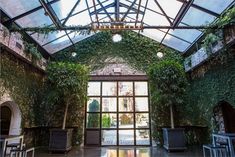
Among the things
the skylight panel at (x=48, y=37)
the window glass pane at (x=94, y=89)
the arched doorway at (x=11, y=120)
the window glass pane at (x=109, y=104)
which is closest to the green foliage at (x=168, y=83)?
the window glass pane at (x=109, y=104)

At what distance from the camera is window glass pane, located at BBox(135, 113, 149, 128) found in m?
7.82

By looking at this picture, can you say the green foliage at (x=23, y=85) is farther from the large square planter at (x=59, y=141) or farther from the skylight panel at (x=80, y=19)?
the skylight panel at (x=80, y=19)

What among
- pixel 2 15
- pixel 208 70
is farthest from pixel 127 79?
pixel 2 15

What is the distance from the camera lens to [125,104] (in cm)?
802

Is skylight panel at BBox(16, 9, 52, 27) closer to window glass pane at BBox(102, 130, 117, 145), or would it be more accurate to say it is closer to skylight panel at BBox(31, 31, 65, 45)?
skylight panel at BBox(31, 31, 65, 45)

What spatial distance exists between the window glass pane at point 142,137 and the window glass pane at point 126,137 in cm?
23

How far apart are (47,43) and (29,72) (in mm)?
1314

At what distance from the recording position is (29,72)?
686 cm

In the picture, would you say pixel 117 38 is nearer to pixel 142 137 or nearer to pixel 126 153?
pixel 142 137

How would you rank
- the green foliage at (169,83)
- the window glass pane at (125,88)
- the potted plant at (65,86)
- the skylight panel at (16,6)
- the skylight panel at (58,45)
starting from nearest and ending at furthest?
the skylight panel at (16,6)
the potted plant at (65,86)
the green foliage at (169,83)
the skylight panel at (58,45)
the window glass pane at (125,88)

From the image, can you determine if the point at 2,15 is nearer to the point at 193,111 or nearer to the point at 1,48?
the point at 1,48

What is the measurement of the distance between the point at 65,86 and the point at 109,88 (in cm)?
223

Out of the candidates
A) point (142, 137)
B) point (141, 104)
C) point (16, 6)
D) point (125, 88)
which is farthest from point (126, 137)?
point (16, 6)

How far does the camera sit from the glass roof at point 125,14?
5.30 meters
